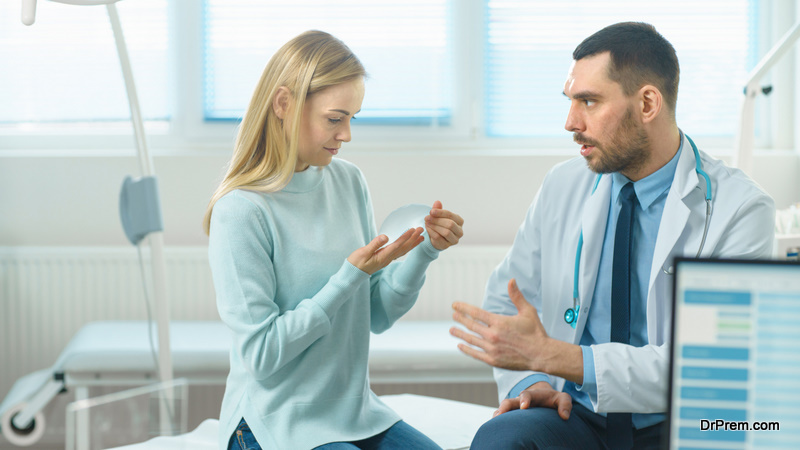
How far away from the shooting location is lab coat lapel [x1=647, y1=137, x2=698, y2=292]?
1.29 m

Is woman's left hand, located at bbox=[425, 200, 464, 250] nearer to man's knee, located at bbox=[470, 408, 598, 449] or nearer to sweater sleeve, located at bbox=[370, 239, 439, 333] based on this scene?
sweater sleeve, located at bbox=[370, 239, 439, 333]

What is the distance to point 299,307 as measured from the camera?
3.94 feet

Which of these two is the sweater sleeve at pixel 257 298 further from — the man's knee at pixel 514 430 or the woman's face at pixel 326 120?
the man's knee at pixel 514 430

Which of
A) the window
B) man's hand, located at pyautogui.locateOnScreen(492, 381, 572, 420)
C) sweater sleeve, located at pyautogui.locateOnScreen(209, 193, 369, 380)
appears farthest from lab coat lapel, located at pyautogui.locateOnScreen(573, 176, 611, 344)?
the window

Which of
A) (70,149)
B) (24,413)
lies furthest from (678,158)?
(70,149)

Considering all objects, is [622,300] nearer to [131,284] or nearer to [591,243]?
[591,243]

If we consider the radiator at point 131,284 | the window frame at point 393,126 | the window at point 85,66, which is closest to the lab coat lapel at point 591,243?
the radiator at point 131,284

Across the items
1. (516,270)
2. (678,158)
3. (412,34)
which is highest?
(412,34)

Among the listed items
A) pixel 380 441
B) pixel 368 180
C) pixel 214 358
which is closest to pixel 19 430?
pixel 380 441

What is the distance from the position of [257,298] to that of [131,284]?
1883mm

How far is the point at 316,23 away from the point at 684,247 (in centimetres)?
212

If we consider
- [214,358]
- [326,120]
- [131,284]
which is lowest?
[214,358]

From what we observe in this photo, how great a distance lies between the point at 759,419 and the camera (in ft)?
1.76

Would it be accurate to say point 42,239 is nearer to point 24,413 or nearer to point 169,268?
point 169,268
